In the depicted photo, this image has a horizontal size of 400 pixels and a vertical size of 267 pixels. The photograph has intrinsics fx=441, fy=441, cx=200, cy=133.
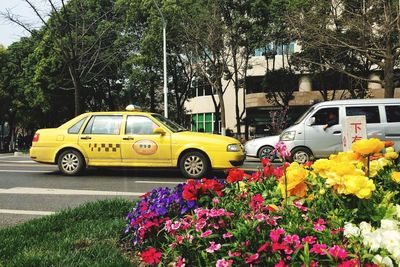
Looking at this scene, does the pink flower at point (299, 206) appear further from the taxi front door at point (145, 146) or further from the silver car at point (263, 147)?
the silver car at point (263, 147)

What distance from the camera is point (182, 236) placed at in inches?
117

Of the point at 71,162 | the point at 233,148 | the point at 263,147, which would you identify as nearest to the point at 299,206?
the point at 233,148

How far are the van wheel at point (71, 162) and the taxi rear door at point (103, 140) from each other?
21cm

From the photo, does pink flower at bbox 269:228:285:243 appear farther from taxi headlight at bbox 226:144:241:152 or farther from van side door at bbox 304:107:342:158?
van side door at bbox 304:107:342:158

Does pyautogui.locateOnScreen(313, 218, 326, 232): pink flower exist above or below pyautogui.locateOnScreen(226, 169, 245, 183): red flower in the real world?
below

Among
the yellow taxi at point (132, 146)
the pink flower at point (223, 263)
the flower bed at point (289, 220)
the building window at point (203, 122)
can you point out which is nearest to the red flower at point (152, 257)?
the flower bed at point (289, 220)

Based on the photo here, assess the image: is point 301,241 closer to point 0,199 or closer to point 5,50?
point 0,199

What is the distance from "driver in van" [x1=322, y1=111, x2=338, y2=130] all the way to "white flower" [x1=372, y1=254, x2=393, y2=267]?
33.8ft

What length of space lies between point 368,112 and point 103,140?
7.23 m

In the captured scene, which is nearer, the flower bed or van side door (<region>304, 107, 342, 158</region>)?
the flower bed

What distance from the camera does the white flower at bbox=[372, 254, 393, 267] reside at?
2.24 metres

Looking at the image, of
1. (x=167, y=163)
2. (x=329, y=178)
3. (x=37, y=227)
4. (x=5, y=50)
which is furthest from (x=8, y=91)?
(x=329, y=178)

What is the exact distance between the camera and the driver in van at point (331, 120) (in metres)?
12.3

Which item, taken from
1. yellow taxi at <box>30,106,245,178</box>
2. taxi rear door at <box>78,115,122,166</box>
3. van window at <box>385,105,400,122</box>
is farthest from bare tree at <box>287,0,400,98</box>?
taxi rear door at <box>78,115,122,166</box>
